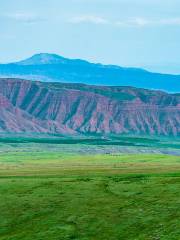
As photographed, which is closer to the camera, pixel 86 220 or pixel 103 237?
pixel 103 237

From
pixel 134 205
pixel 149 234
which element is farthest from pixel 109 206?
pixel 149 234

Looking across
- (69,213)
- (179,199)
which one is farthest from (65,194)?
(179,199)

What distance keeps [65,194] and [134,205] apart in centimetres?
1225

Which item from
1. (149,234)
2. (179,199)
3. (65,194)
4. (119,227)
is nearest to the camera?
(149,234)

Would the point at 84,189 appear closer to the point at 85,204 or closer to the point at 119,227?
the point at 85,204

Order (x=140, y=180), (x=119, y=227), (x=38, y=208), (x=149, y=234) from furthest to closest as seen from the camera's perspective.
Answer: (x=140, y=180) → (x=38, y=208) → (x=119, y=227) → (x=149, y=234)

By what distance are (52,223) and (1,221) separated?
23.5ft

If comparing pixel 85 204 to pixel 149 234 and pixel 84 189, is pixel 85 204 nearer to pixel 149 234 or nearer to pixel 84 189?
pixel 84 189

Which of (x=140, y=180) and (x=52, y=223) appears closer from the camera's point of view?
(x=52, y=223)

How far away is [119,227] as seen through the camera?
71562 millimetres

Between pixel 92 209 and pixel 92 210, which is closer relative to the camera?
pixel 92 210

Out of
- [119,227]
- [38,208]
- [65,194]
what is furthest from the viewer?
[65,194]

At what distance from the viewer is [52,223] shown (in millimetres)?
75938

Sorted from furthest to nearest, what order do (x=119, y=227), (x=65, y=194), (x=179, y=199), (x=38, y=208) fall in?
(x=65, y=194)
(x=38, y=208)
(x=179, y=199)
(x=119, y=227)
